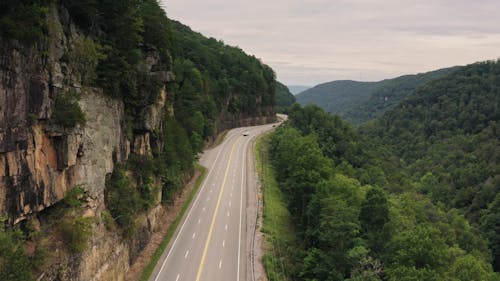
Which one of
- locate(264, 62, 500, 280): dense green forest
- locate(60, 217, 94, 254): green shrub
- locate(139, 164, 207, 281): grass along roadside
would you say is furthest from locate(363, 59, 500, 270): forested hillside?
locate(60, 217, 94, 254): green shrub

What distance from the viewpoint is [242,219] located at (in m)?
45.0

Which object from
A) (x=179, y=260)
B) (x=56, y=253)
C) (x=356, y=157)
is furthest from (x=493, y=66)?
(x=56, y=253)

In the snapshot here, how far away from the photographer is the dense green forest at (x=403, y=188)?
34.7 metres

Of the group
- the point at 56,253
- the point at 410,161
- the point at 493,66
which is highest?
the point at 493,66

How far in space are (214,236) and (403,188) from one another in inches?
2085

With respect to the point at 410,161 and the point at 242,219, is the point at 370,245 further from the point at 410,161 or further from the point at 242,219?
the point at 410,161

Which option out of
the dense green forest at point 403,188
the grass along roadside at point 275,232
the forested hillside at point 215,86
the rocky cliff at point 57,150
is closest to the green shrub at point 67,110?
the rocky cliff at point 57,150

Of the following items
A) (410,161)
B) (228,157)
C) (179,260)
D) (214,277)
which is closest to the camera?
(214,277)

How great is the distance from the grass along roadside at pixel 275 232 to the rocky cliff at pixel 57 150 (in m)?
11.9

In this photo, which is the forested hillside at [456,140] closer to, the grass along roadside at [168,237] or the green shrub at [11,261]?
the grass along roadside at [168,237]

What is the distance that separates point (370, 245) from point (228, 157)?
39.8 meters

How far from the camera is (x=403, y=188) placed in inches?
3179

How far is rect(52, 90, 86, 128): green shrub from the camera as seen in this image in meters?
22.5

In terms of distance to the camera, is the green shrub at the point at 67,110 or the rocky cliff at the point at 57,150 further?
the green shrub at the point at 67,110
